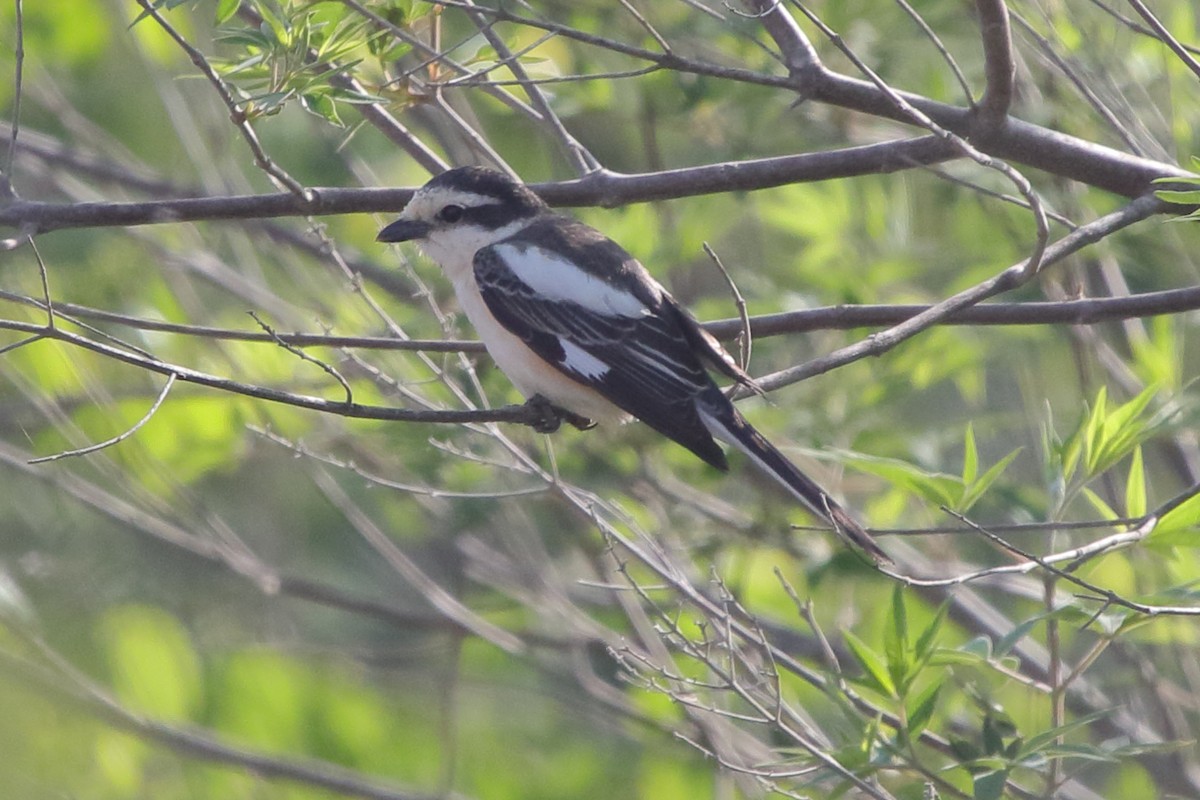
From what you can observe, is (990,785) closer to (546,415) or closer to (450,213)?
(546,415)

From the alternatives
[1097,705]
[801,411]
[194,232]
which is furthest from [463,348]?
[194,232]

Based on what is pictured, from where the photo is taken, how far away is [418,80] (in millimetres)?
3963

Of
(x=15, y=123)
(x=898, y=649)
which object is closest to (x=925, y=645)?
(x=898, y=649)

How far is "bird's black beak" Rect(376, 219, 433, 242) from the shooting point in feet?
14.8

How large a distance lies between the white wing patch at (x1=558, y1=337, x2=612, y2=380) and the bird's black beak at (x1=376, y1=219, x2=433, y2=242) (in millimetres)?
630

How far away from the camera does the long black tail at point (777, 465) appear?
367cm

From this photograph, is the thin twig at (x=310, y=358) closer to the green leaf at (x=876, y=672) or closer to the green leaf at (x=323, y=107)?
the green leaf at (x=323, y=107)

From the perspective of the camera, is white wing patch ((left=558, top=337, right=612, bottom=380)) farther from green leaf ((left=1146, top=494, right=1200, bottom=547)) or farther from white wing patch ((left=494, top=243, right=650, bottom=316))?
green leaf ((left=1146, top=494, right=1200, bottom=547))

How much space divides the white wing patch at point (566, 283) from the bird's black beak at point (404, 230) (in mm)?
248

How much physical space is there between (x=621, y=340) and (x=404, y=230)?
2.67ft

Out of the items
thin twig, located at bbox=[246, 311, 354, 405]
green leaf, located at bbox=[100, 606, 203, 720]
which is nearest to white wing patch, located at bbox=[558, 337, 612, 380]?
thin twig, located at bbox=[246, 311, 354, 405]

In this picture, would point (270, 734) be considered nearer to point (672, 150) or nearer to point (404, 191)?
point (404, 191)

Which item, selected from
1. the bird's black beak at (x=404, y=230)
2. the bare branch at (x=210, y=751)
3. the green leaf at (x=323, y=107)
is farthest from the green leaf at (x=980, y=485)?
the bare branch at (x=210, y=751)

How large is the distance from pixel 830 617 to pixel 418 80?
341cm
